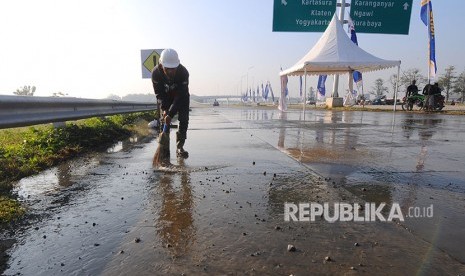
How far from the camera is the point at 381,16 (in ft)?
69.3

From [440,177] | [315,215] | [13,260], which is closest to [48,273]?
[13,260]

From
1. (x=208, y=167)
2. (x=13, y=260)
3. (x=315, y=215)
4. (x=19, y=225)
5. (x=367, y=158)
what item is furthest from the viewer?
(x=367, y=158)

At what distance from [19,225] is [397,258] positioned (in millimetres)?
2461

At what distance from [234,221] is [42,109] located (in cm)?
424

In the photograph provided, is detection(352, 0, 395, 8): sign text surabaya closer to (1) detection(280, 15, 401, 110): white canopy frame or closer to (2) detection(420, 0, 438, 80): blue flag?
(2) detection(420, 0, 438, 80): blue flag

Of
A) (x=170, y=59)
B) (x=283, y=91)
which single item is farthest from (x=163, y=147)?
(x=283, y=91)

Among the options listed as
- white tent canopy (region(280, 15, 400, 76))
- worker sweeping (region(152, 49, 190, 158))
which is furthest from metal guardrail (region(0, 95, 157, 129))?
white tent canopy (region(280, 15, 400, 76))

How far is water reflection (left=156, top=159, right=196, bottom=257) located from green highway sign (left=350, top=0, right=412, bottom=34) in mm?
21454

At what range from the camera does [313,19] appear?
20.7 metres

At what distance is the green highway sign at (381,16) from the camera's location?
20.7 m

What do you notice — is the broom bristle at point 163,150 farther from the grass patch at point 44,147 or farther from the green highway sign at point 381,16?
the green highway sign at point 381,16

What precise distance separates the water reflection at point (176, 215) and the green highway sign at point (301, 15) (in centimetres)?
Result: 1877

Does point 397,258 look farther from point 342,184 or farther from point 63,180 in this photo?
point 63,180

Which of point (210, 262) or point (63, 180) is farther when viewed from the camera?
point (63, 180)
